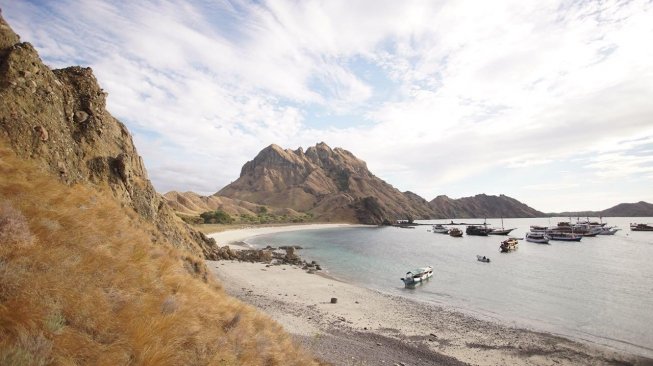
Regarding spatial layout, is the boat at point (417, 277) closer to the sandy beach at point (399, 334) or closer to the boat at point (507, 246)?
the sandy beach at point (399, 334)

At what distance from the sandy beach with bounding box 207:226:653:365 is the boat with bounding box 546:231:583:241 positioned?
97.8 metres

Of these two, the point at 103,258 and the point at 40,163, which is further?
the point at 40,163

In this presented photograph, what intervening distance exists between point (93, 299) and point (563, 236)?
416ft

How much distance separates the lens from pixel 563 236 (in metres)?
105

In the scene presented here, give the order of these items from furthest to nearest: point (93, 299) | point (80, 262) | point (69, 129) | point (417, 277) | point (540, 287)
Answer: point (417, 277), point (540, 287), point (69, 129), point (80, 262), point (93, 299)

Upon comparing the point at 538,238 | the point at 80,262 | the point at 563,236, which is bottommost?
the point at 538,238

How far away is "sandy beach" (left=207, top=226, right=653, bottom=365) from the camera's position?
57.8ft

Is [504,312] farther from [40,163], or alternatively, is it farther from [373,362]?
[40,163]

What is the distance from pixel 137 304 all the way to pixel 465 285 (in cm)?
3939

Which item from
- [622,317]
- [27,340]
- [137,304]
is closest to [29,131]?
[137,304]

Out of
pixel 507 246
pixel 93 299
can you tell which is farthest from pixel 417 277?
pixel 507 246

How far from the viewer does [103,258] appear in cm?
748

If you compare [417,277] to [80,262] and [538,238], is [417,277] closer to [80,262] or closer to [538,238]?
[80,262]

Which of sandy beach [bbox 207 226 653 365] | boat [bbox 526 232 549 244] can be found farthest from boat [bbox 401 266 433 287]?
boat [bbox 526 232 549 244]
